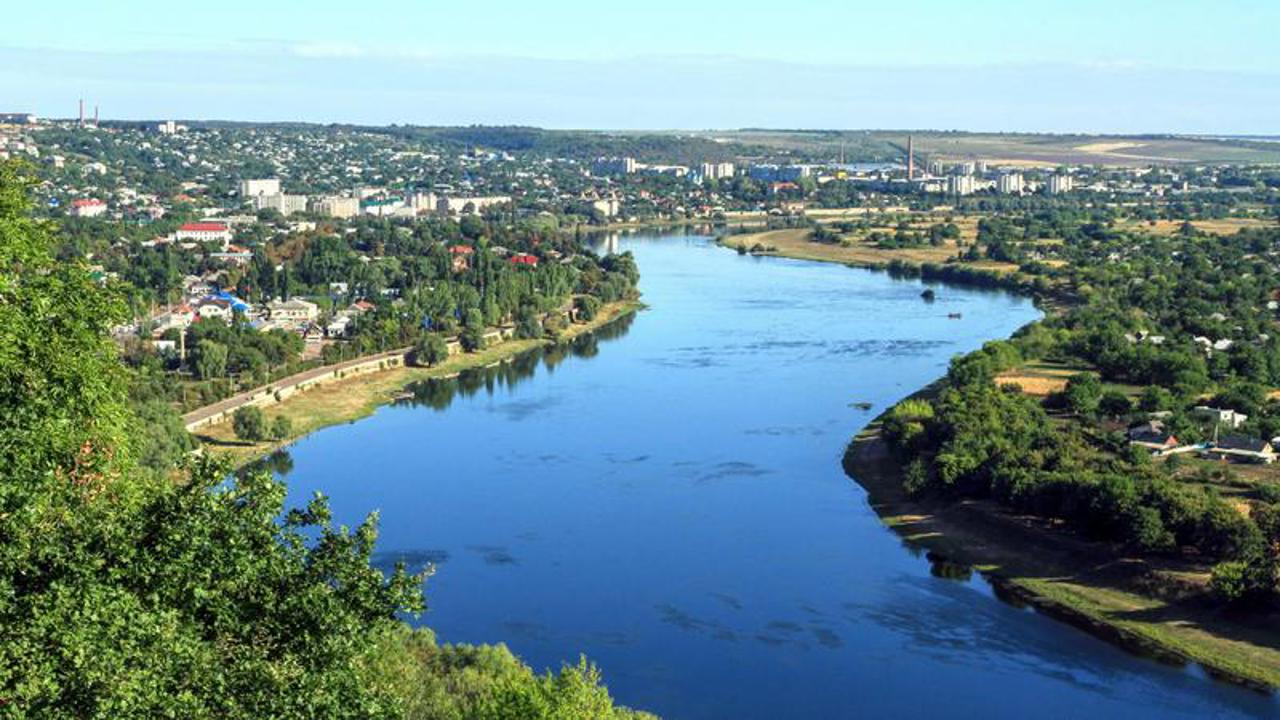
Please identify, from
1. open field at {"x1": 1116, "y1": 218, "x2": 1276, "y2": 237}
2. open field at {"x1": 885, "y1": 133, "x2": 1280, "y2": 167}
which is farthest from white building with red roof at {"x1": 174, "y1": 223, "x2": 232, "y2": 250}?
open field at {"x1": 885, "y1": 133, "x2": 1280, "y2": 167}

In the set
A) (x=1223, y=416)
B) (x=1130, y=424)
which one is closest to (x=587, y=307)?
(x=1130, y=424)

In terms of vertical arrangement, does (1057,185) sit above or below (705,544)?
above

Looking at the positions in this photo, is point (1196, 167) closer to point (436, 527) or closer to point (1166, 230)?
point (1166, 230)

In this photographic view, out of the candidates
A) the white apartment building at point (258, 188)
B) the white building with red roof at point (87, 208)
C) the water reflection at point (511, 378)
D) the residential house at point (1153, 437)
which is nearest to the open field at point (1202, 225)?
the water reflection at point (511, 378)

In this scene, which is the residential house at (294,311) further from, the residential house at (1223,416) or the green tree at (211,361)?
the residential house at (1223,416)

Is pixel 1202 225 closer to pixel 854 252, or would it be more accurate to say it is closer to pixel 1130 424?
pixel 854 252

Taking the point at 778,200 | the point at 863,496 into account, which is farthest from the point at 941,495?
the point at 778,200
